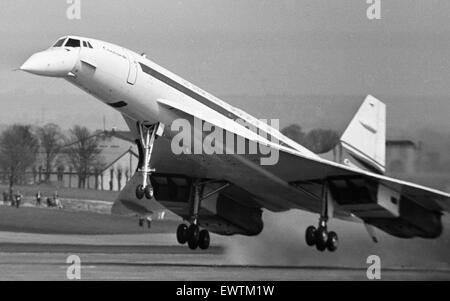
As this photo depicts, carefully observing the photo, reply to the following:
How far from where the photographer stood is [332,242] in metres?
21.6

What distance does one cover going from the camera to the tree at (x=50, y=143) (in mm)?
25812

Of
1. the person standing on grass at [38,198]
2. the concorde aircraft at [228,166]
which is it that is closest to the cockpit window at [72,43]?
the concorde aircraft at [228,166]

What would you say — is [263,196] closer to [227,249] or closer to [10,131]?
[227,249]

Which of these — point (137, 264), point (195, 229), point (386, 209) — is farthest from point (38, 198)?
point (386, 209)

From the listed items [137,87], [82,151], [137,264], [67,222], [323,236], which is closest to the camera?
[137,87]

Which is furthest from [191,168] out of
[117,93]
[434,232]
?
[434,232]

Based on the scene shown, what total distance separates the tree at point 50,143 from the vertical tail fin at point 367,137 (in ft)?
27.1

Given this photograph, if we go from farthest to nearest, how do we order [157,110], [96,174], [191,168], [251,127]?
[96,174]
[191,168]
[251,127]
[157,110]

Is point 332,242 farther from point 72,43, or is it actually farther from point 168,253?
point 72,43

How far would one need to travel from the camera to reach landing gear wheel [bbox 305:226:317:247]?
851 inches

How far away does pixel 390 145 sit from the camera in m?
21.3
